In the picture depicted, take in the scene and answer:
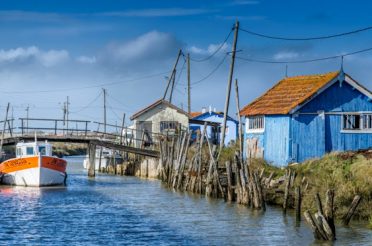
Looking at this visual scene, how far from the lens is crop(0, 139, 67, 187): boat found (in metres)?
46.8

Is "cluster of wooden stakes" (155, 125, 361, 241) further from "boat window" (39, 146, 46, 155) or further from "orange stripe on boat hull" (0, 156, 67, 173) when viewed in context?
"boat window" (39, 146, 46, 155)

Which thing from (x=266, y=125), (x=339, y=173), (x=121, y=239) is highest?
(x=266, y=125)

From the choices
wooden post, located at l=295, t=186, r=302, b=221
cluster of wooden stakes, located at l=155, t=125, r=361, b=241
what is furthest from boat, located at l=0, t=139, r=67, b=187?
wooden post, located at l=295, t=186, r=302, b=221

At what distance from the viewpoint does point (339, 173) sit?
28469 millimetres

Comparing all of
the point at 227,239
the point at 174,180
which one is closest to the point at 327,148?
the point at 174,180

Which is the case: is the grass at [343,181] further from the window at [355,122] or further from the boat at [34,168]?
the boat at [34,168]

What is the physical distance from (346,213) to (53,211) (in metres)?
13.5

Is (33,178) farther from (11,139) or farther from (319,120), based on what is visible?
(319,120)

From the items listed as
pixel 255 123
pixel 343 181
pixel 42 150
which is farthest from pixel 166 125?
pixel 343 181

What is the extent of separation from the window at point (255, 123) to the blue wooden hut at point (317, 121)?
0.22 metres

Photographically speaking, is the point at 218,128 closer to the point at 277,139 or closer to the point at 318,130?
the point at 277,139

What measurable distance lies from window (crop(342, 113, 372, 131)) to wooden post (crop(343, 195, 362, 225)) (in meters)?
14.6

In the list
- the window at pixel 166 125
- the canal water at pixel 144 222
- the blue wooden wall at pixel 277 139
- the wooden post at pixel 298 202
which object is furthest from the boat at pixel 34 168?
the wooden post at pixel 298 202

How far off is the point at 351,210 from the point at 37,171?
2656 cm
